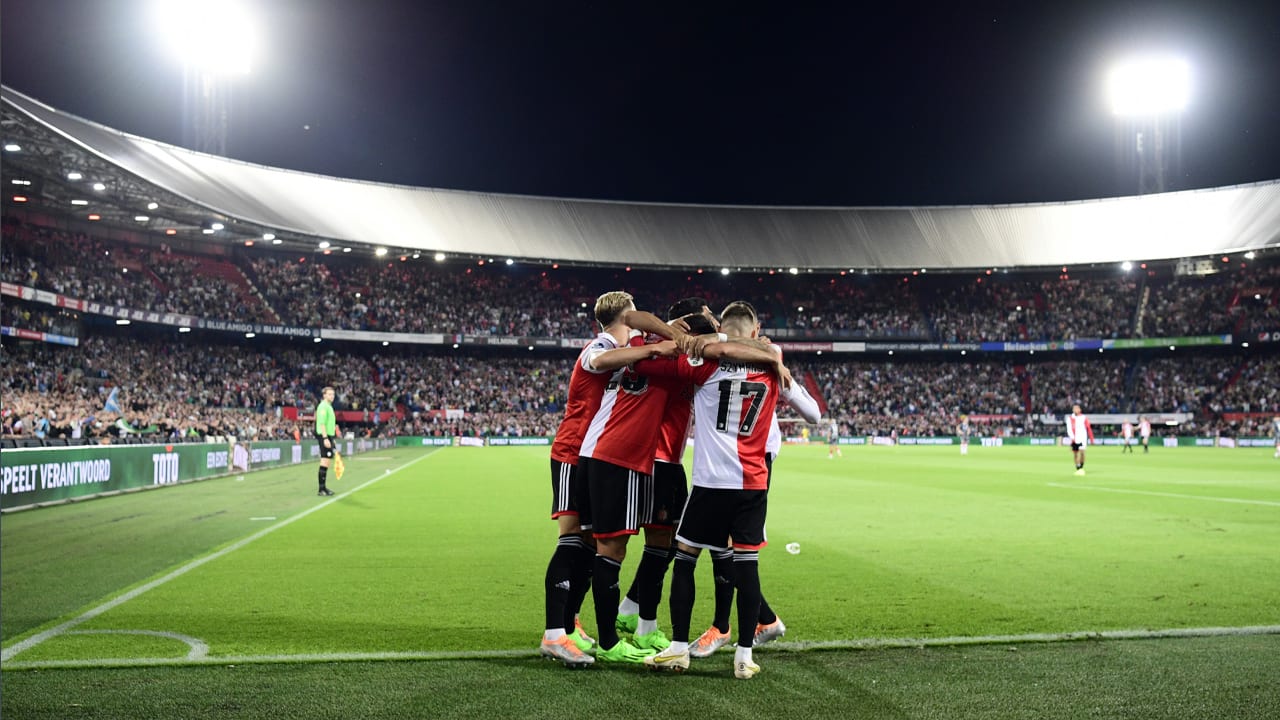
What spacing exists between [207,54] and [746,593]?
52026 mm

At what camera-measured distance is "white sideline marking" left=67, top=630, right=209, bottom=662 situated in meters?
6.07

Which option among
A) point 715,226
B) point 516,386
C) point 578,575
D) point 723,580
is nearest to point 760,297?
point 715,226

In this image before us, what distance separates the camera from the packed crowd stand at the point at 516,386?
164ft

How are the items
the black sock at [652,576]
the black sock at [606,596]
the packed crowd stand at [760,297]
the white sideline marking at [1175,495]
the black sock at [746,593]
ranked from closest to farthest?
1. the black sock at [746,593]
2. the black sock at [606,596]
3. the black sock at [652,576]
4. the white sideline marking at [1175,495]
5. the packed crowd stand at [760,297]

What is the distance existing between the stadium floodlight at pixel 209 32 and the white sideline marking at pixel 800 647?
4800 centimetres

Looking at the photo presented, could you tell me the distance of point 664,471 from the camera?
6.00 m

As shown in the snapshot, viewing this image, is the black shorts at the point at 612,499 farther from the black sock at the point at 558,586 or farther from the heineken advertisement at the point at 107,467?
the heineken advertisement at the point at 107,467

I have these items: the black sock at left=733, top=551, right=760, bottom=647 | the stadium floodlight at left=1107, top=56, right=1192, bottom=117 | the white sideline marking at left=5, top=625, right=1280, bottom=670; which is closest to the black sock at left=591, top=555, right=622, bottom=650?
the white sideline marking at left=5, top=625, right=1280, bottom=670

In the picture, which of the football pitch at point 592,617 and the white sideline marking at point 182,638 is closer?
the football pitch at point 592,617

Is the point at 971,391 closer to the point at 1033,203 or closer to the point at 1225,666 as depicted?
the point at 1033,203

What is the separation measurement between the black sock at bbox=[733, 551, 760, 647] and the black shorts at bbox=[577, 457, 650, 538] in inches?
26.0

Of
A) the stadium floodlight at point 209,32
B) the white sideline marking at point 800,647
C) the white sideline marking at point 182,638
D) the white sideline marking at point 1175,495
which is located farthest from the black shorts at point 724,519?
the stadium floodlight at point 209,32

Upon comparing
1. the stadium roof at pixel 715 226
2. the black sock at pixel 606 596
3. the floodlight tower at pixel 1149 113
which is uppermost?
the floodlight tower at pixel 1149 113

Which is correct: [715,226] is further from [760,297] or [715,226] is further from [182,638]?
[182,638]
